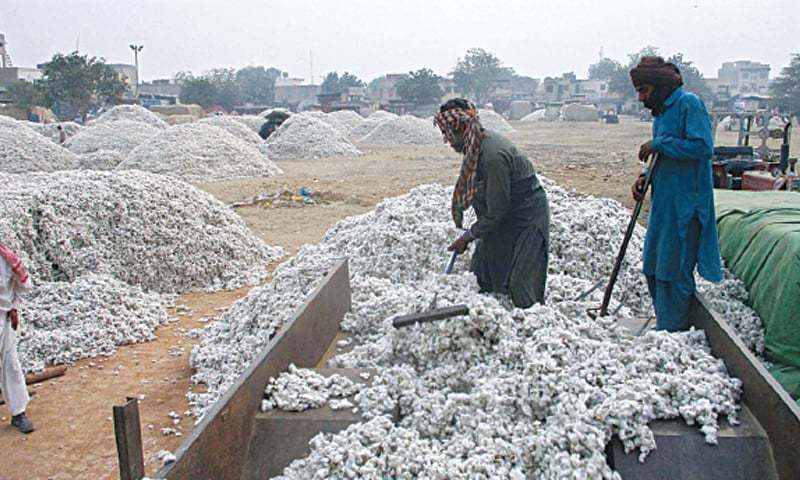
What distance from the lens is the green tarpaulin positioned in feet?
14.2

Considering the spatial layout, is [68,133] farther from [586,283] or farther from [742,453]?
[742,453]

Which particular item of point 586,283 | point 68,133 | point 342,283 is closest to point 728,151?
point 586,283

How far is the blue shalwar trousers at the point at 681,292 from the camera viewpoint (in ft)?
12.5

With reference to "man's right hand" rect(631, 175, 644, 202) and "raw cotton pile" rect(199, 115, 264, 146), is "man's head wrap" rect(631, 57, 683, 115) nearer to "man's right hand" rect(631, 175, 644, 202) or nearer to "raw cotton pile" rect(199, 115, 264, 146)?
"man's right hand" rect(631, 175, 644, 202)

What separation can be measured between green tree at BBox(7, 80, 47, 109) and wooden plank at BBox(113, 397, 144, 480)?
45742mm

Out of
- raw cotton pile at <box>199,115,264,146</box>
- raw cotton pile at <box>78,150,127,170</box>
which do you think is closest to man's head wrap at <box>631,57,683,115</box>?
raw cotton pile at <box>78,150,127,170</box>

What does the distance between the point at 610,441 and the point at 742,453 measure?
0.50m

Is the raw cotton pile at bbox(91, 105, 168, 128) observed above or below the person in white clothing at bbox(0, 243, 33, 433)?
above

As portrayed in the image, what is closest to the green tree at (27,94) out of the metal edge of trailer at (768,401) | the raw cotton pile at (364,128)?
the raw cotton pile at (364,128)

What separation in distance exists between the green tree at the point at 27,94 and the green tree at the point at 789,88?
4744 cm

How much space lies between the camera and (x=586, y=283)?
5340 mm

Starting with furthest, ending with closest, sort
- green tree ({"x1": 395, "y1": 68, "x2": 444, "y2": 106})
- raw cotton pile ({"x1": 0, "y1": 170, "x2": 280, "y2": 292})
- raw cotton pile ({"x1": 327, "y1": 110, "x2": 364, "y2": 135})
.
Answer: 1. green tree ({"x1": 395, "y1": 68, "x2": 444, "y2": 106})
2. raw cotton pile ({"x1": 327, "y1": 110, "x2": 364, "y2": 135})
3. raw cotton pile ({"x1": 0, "y1": 170, "x2": 280, "y2": 292})

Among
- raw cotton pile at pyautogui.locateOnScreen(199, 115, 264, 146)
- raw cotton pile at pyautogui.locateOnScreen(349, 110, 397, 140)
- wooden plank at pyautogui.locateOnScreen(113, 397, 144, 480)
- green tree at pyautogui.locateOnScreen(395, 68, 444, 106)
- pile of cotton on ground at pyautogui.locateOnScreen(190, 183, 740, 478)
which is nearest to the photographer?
wooden plank at pyautogui.locateOnScreen(113, 397, 144, 480)

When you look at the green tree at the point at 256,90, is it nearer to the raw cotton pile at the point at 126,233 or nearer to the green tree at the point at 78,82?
the green tree at the point at 78,82
